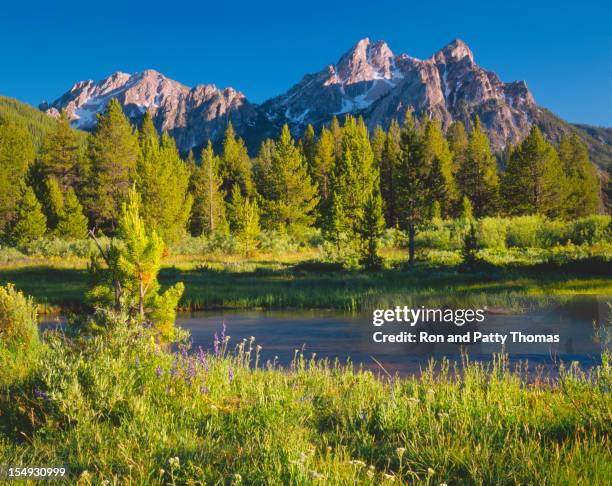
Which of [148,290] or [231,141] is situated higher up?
[231,141]

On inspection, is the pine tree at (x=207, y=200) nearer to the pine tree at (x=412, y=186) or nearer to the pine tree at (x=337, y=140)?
the pine tree at (x=337, y=140)

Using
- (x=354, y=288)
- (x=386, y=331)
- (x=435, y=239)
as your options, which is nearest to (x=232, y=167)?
(x=435, y=239)

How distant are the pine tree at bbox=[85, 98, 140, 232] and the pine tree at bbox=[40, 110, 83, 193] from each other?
689 centimetres

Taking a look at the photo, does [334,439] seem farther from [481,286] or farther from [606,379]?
[481,286]

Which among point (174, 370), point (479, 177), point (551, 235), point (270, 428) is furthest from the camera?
point (479, 177)

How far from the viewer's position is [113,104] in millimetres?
57062

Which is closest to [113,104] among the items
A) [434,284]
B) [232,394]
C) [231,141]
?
[231,141]

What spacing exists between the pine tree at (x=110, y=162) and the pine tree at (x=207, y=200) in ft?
39.5

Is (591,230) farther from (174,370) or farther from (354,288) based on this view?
(174,370)

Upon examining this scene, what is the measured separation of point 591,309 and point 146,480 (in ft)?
56.8

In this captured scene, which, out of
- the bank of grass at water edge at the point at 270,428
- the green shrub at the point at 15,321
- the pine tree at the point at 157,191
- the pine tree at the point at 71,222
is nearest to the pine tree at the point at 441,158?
the pine tree at the point at 157,191

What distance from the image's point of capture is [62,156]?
62000 millimetres

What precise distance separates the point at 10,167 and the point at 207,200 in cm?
2385

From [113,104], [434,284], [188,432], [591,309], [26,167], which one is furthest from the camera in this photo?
[26,167]
